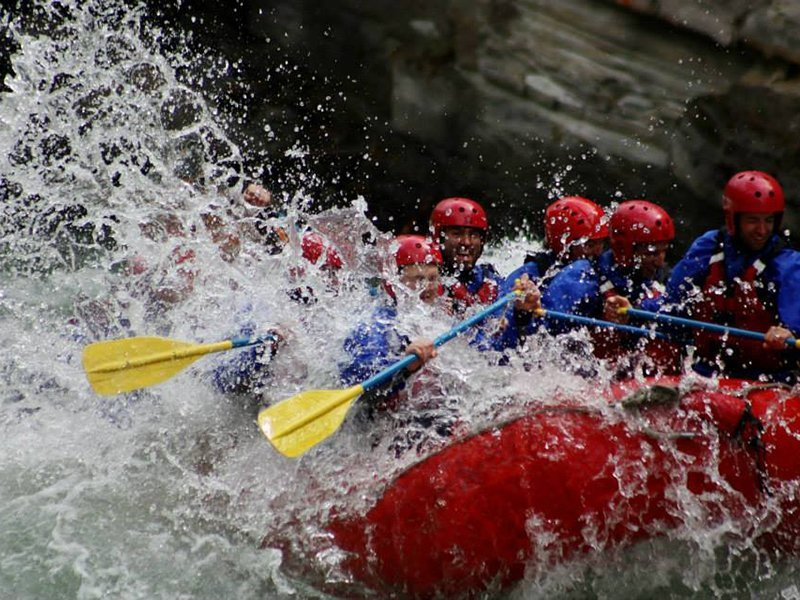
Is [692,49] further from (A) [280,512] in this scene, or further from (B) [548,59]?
(A) [280,512]

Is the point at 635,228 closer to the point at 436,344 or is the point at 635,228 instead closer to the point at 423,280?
the point at 423,280

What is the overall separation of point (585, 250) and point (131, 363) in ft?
7.84

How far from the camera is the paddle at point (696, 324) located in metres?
3.71

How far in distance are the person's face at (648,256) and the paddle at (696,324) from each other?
249 mm

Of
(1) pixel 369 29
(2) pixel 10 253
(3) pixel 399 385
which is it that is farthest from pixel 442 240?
(2) pixel 10 253

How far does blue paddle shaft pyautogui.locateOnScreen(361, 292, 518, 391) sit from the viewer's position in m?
3.67

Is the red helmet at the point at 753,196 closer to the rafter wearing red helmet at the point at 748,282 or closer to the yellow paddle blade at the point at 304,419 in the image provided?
the rafter wearing red helmet at the point at 748,282

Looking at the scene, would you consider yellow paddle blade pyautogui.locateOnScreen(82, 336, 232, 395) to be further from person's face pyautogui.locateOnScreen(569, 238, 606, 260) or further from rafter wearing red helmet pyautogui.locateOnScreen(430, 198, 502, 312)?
person's face pyautogui.locateOnScreen(569, 238, 606, 260)

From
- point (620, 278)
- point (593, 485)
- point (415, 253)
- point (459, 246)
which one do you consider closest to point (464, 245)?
point (459, 246)

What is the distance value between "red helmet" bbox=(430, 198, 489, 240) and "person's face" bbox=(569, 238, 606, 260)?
508mm

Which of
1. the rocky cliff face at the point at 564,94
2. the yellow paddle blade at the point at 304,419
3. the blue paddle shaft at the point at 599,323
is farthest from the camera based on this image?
the rocky cliff face at the point at 564,94

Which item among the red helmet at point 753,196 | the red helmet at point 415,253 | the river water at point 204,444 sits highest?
the red helmet at point 753,196

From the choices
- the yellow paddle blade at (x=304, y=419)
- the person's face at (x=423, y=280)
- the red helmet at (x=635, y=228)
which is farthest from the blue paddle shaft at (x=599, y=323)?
the yellow paddle blade at (x=304, y=419)

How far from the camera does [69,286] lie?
23.5 ft
